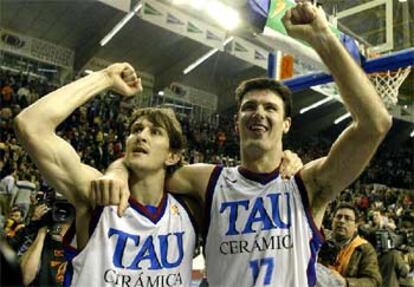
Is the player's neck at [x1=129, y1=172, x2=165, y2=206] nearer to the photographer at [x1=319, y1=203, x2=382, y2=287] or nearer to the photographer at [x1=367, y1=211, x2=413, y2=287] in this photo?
the photographer at [x1=319, y1=203, x2=382, y2=287]

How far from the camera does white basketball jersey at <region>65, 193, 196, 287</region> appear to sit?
6.56 feet

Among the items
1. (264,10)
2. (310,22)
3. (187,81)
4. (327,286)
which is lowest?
(327,286)

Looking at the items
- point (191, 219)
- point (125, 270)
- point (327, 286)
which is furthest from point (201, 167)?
point (327, 286)

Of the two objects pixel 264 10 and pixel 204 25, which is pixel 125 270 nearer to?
pixel 264 10

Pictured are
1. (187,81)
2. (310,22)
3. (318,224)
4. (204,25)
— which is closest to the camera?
(310,22)

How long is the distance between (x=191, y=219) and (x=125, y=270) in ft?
1.28

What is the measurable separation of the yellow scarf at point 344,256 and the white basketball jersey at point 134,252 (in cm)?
202

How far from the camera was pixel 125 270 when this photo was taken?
2.01m

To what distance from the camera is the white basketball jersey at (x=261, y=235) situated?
2045mm

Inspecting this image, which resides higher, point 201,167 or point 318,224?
point 201,167

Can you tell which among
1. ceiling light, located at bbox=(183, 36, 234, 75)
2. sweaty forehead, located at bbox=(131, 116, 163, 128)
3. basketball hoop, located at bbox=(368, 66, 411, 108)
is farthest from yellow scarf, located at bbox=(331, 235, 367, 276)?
ceiling light, located at bbox=(183, 36, 234, 75)

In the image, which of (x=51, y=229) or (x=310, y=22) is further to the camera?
(x=51, y=229)

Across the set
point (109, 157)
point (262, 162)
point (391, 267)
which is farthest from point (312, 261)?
point (109, 157)

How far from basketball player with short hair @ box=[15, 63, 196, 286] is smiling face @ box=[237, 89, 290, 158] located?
0.44 m
